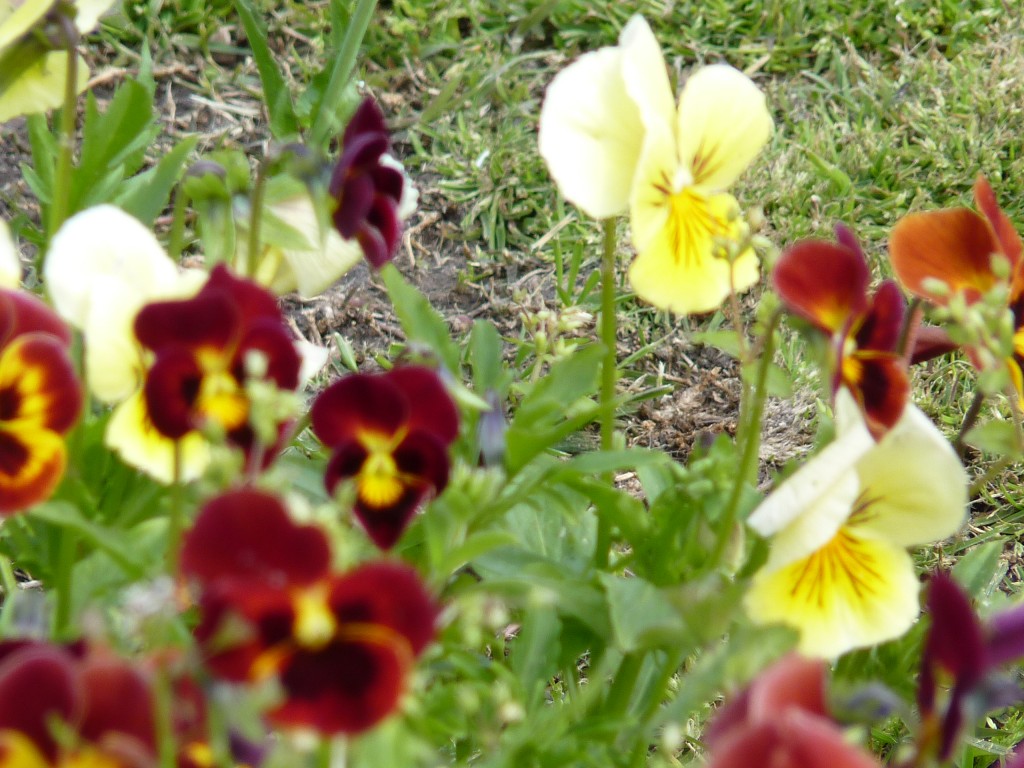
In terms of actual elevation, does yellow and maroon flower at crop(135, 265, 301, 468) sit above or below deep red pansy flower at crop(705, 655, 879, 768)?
above

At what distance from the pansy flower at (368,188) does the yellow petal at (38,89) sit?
0.35 meters

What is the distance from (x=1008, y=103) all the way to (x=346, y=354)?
1489 millimetres

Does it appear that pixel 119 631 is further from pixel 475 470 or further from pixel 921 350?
pixel 921 350

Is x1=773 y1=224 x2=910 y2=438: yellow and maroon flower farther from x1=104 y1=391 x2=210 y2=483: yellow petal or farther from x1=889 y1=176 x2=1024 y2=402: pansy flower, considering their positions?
x1=104 y1=391 x2=210 y2=483: yellow petal

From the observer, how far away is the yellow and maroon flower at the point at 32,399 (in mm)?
979

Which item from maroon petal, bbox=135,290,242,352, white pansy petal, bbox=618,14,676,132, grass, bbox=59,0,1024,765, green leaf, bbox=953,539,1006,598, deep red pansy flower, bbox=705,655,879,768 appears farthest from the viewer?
grass, bbox=59,0,1024,765

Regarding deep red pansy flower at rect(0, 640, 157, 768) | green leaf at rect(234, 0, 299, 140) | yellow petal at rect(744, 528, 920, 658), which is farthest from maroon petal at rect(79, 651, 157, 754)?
green leaf at rect(234, 0, 299, 140)

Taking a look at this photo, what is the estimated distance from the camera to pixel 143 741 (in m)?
0.76

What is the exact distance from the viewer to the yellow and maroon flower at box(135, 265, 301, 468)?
984 millimetres

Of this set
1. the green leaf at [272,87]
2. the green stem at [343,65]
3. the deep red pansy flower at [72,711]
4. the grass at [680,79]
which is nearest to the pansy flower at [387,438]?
the deep red pansy flower at [72,711]

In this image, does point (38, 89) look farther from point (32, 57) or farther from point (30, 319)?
point (30, 319)

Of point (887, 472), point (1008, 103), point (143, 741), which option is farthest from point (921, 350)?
point (1008, 103)

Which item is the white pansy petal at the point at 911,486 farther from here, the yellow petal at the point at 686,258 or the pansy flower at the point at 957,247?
the yellow petal at the point at 686,258

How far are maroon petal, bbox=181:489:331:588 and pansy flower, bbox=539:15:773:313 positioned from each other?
65 centimetres
